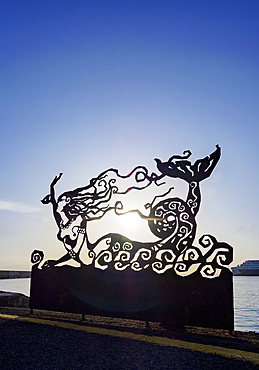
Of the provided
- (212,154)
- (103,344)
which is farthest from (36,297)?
(212,154)

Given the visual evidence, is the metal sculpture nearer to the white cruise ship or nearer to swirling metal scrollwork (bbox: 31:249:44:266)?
swirling metal scrollwork (bbox: 31:249:44:266)

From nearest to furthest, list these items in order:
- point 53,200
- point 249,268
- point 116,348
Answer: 1. point 116,348
2. point 53,200
3. point 249,268

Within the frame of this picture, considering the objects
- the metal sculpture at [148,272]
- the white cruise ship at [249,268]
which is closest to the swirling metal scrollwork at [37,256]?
the metal sculpture at [148,272]

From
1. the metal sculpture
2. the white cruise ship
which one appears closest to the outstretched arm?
the metal sculpture

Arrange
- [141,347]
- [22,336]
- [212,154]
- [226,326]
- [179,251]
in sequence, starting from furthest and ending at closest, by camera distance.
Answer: [212,154] → [179,251] → [226,326] → [22,336] → [141,347]

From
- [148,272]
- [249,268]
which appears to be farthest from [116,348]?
[249,268]

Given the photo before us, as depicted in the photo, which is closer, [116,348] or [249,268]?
[116,348]

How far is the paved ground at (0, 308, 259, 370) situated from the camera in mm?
3377

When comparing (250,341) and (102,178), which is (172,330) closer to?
(250,341)

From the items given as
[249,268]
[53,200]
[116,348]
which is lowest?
[249,268]

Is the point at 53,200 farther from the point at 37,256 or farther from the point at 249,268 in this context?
the point at 249,268

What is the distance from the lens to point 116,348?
12.6 feet

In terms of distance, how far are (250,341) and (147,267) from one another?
82.8 inches

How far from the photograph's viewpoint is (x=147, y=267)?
577cm
